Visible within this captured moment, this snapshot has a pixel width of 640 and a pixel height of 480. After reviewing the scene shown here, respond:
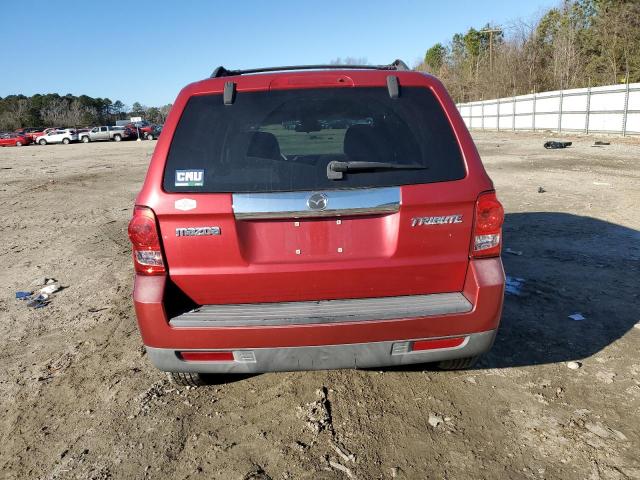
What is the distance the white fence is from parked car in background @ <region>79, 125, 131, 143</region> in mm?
36342

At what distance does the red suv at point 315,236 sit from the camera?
8.27 ft

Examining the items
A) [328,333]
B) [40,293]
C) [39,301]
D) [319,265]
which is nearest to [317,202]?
[319,265]

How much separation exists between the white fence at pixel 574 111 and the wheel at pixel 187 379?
2364 cm

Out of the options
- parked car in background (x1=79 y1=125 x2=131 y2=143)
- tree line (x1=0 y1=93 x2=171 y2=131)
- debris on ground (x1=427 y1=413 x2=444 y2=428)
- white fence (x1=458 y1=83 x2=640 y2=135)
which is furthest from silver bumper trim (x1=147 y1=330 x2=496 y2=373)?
tree line (x1=0 y1=93 x2=171 y2=131)

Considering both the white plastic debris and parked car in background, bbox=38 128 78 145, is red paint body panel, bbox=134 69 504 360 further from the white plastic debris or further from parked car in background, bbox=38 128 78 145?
parked car in background, bbox=38 128 78 145

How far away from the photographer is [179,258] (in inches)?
102

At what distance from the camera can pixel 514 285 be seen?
4809 millimetres

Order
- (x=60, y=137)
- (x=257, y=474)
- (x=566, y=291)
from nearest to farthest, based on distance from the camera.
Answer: (x=257, y=474) < (x=566, y=291) < (x=60, y=137)

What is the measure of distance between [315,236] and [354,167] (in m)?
0.41

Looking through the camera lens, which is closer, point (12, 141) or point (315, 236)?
point (315, 236)

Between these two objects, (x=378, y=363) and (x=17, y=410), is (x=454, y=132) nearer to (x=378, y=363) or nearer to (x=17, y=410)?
(x=378, y=363)

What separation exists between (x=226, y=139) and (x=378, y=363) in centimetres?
146

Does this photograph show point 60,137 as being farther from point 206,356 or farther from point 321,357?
point 321,357

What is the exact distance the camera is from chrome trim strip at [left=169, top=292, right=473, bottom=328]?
2.51 metres
